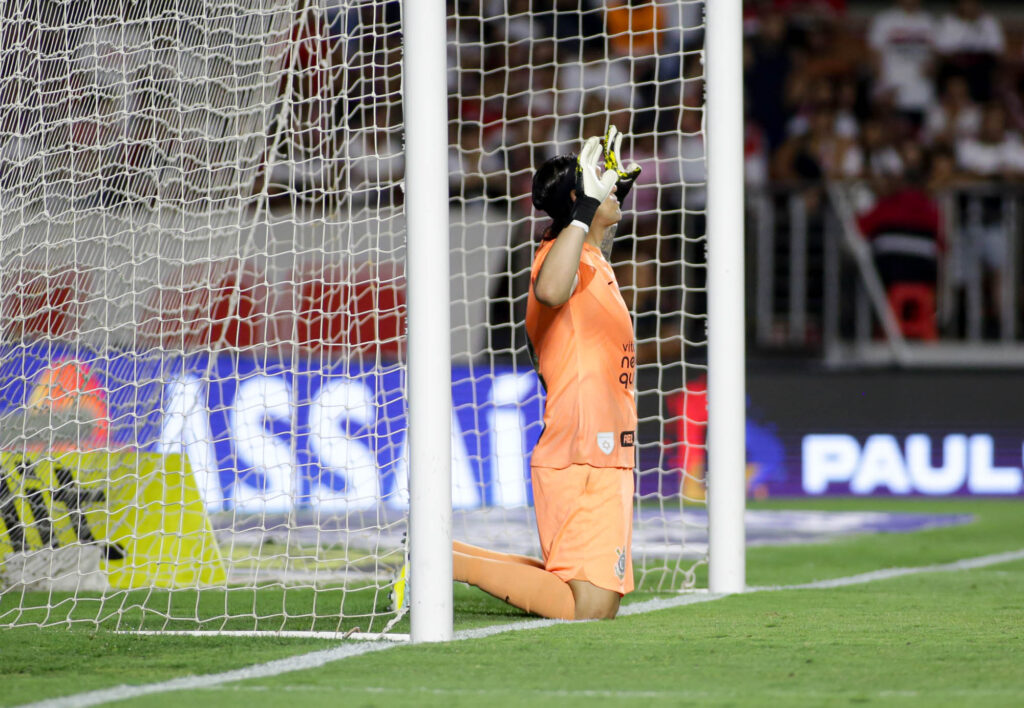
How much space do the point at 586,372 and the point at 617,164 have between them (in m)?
0.68

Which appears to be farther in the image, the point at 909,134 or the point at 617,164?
the point at 909,134

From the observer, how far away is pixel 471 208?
9109 mm

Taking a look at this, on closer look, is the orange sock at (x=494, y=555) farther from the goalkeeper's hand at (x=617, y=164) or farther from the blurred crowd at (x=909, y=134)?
the blurred crowd at (x=909, y=134)

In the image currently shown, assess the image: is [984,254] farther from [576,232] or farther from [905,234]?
[576,232]

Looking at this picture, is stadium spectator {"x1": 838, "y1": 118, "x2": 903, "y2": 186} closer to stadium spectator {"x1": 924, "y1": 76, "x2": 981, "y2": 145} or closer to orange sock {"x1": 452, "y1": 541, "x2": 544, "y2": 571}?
stadium spectator {"x1": 924, "y1": 76, "x2": 981, "y2": 145}

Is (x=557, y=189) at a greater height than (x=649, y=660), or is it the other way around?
(x=557, y=189)

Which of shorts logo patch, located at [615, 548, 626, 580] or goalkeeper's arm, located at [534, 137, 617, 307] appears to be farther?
shorts logo patch, located at [615, 548, 626, 580]

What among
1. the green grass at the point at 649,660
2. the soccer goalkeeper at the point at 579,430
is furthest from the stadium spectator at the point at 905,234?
the soccer goalkeeper at the point at 579,430

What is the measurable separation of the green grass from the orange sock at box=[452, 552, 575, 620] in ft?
0.42

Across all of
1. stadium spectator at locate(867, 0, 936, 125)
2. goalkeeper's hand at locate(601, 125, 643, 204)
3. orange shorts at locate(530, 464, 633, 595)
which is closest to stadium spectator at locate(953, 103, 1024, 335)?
stadium spectator at locate(867, 0, 936, 125)

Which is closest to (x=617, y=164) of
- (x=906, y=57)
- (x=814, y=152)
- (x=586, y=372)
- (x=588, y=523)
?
(x=586, y=372)

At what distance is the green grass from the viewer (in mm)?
3311

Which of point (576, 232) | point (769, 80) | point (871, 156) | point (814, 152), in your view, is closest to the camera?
point (576, 232)

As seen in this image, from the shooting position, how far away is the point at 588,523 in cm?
463
